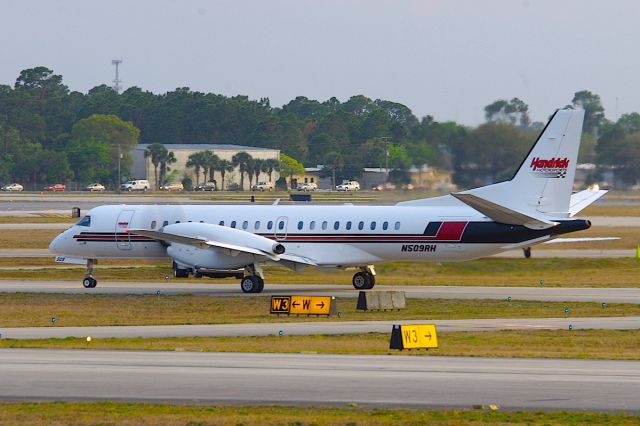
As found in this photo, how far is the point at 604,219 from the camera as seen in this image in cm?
10056

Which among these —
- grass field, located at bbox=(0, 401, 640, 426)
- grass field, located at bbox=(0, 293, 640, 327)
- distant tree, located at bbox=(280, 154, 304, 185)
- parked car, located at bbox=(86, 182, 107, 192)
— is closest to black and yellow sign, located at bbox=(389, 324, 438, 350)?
grass field, located at bbox=(0, 293, 640, 327)

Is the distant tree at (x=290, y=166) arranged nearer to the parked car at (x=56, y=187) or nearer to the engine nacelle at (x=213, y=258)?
the parked car at (x=56, y=187)

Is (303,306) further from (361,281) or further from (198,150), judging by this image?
(198,150)

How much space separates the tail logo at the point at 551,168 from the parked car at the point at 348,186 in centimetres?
2950

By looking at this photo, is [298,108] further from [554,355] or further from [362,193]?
[554,355]

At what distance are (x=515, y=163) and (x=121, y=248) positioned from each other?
17.3m

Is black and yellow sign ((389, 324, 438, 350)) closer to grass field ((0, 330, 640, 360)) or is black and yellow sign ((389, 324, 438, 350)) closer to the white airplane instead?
Result: grass field ((0, 330, 640, 360))

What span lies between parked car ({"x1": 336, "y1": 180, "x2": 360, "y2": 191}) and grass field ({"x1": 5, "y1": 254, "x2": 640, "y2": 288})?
16562 mm

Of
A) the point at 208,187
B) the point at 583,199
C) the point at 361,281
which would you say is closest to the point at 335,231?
the point at 361,281

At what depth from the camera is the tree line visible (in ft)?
164

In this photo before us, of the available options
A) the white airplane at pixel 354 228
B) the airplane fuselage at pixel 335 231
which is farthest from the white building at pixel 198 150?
the white airplane at pixel 354 228

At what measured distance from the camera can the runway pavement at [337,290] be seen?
46.1 metres

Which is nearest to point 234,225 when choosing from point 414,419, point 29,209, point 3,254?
point 3,254

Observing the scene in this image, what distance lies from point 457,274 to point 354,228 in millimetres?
5966
